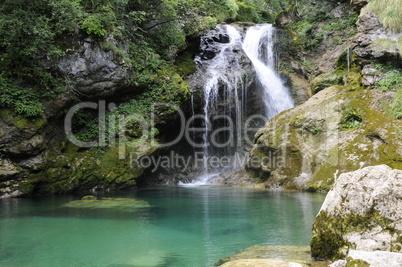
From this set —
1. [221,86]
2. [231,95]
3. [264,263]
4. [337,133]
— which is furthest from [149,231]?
[231,95]

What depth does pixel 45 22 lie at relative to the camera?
436 inches

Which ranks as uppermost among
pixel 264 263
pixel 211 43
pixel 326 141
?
pixel 211 43

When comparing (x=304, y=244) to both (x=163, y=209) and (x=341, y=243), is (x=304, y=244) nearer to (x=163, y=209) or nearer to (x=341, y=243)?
(x=341, y=243)

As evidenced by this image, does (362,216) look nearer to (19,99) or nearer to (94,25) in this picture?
(19,99)

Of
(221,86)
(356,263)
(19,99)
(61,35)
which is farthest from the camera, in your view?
(221,86)

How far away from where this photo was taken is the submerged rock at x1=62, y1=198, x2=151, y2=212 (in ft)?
29.6

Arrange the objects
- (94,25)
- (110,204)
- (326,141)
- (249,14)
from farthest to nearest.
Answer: (249,14) < (326,141) < (94,25) < (110,204)

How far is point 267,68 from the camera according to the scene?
2084cm

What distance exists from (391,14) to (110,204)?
13.0m

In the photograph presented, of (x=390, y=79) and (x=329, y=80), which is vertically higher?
(x=329, y=80)

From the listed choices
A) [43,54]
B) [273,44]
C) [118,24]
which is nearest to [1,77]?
[43,54]

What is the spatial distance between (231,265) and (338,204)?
160 centimetres

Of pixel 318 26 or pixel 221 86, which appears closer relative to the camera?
pixel 221 86

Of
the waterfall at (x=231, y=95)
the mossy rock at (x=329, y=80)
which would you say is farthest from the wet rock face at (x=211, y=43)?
the mossy rock at (x=329, y=80)
